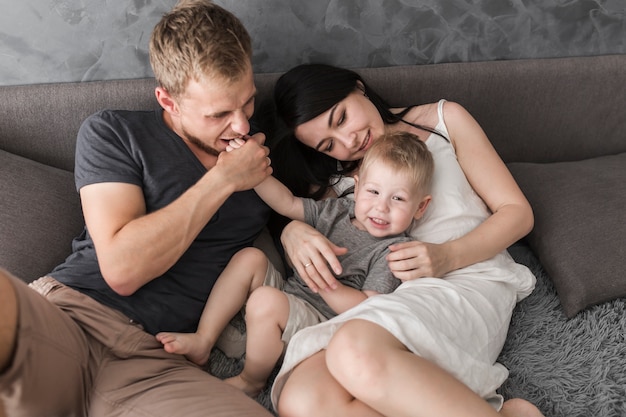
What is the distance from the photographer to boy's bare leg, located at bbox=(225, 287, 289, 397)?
4.88 ft

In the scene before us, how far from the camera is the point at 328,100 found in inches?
67.2

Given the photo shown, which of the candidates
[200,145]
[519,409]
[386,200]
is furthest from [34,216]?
[519,409]

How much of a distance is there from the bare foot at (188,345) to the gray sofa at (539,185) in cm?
10

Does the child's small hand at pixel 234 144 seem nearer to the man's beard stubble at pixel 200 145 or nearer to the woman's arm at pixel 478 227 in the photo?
the man's beard stubble at pixel 200 145

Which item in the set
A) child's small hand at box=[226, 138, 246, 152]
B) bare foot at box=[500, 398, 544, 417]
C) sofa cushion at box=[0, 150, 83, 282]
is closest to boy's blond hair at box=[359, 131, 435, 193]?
child's small hand at box=[226, 138, 246, 152]

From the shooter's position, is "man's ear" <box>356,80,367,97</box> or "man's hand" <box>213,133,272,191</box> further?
"man's ear" <box>356,80,367,97</box>

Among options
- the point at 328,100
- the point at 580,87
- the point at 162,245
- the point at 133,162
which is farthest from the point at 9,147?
the point at 580,87

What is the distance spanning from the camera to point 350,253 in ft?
5.36

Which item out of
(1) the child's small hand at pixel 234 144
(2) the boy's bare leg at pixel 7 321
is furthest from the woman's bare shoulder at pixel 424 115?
(2) the boy's bare leg at pixel 7 321

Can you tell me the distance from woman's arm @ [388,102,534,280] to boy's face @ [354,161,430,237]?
8 centimetres

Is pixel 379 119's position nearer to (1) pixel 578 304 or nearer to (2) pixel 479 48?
(2) pixel 479 48

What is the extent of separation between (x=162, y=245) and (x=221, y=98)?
0.38 metres

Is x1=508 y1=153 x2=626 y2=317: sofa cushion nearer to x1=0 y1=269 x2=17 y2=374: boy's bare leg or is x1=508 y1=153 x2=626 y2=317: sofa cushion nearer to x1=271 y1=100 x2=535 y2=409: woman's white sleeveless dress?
x1=271 y1=100 x2=535 y2=409: woman's white sleeveless dress

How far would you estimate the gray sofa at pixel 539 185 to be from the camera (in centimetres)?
159
